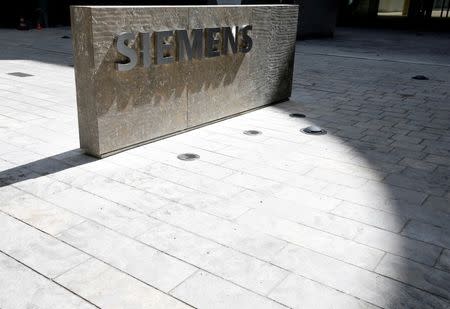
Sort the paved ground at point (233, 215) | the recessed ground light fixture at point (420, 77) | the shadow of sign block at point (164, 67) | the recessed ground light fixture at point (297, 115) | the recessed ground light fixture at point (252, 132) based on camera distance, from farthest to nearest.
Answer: the recessed ground light fixture at point (420, 77)
the recessed ground light fixture at point (297, 115)
the recessed ground light fixture at point (252, 132)
the shadow of sign block at point (164, 67)
the paved ground at point (233, 215)

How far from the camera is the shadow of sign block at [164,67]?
545cm

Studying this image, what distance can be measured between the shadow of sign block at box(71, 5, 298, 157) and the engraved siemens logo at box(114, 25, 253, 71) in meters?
0.01

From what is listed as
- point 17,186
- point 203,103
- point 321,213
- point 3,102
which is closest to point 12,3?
point 3,102

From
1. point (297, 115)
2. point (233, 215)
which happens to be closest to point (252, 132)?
point (297, 115)

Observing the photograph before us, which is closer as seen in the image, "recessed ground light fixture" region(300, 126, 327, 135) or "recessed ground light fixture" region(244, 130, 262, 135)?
"recessed ground light fixture" region(244, 130, 262, 135)

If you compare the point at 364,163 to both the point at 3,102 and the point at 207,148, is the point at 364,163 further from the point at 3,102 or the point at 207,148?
the point at 3,102

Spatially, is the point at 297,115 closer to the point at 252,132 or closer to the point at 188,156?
the point at 252,132

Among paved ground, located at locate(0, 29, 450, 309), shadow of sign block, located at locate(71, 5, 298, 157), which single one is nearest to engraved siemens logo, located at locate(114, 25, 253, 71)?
shadow of sign block, located at locate(71, 5, 298, 157)

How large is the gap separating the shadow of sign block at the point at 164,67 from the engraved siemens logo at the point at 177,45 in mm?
14

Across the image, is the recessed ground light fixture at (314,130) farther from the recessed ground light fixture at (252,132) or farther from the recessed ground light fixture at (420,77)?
the recessed ground light fixture at (420,77)

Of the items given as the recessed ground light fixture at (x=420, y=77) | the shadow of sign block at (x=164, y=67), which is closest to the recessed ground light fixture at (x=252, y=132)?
the shadow of sign block at (x=164, y=67)

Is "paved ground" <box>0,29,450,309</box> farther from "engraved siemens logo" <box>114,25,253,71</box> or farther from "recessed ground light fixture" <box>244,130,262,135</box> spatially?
"engraved siemens logo" <box>114,25,253,71</box>

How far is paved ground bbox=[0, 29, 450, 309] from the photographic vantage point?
134 inches

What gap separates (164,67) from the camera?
20.9 ft
